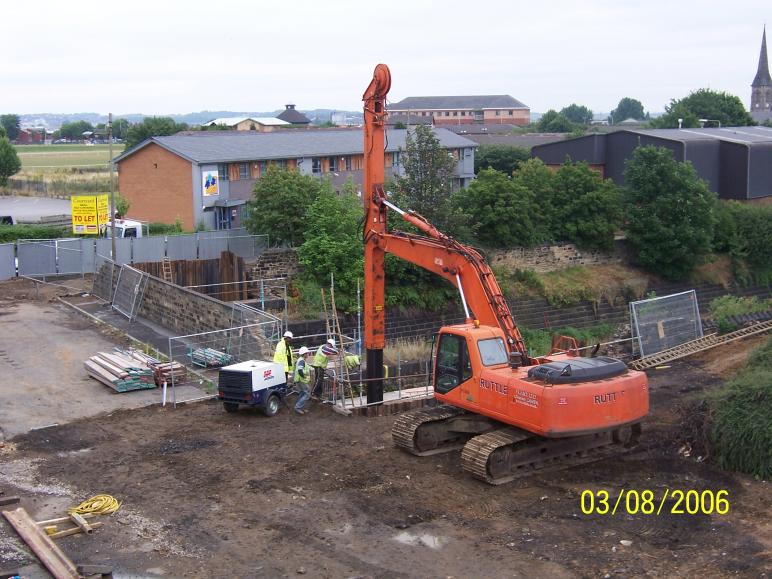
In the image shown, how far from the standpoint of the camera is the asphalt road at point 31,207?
5147 centimetres

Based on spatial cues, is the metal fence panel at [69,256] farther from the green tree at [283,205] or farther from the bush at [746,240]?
the bush at [746,240]

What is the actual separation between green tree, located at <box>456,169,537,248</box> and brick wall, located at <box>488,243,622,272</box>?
1.83 ft

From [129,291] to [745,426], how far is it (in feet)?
63.5

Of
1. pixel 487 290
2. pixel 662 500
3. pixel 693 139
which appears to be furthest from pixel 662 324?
pixel 693 139

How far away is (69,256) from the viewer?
3431cm

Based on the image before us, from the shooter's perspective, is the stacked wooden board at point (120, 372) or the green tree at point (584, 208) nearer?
the stacked wooden board at point (120, 372)

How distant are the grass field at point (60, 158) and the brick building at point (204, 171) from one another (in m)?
46.7

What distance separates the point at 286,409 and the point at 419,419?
398 cm

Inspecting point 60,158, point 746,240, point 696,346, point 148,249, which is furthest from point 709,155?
point 60,158

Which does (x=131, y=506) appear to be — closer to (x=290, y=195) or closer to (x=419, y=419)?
(x=419, y=419)

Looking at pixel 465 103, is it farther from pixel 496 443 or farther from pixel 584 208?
pixel 496 443

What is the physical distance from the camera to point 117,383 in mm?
21062

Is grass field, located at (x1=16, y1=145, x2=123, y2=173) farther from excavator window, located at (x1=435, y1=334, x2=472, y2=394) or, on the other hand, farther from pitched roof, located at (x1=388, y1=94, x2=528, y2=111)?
excavator window, located at (x1=435, y1=334, x2=472, y2=394)
